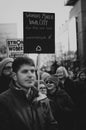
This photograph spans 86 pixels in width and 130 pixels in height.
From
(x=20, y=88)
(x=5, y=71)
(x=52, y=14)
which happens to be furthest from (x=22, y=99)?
(x=52, y=14)

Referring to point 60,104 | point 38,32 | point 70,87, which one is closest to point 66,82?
point 70,87

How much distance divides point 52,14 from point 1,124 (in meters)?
3.80

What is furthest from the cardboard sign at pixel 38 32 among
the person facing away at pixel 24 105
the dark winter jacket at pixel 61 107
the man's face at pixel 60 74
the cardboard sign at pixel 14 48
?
the cardboard sign at pixel 14 48

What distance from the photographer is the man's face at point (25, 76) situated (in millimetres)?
3443

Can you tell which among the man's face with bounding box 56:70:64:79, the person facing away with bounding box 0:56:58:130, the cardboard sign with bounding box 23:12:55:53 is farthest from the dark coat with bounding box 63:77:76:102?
the person facing away with bounding box 0:56:58:130

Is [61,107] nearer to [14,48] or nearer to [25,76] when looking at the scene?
[25,76]

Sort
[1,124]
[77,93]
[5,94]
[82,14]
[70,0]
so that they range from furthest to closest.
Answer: [70,0]
[82,14]
[77,93]
[5,94]
[1,124]

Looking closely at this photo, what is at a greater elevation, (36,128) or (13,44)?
(13,44)

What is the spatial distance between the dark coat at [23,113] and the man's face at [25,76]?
0.09 meters

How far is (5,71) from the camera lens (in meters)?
6.15

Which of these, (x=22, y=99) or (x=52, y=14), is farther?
(x=52, y=14)

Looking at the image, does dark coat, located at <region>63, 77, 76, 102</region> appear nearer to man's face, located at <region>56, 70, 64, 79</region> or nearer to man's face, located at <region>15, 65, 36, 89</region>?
man's face, located at <region>56, 70, 64, 79</region>

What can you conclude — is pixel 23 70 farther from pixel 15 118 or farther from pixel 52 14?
pixel 52 14

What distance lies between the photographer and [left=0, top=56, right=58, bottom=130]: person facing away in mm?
3252
